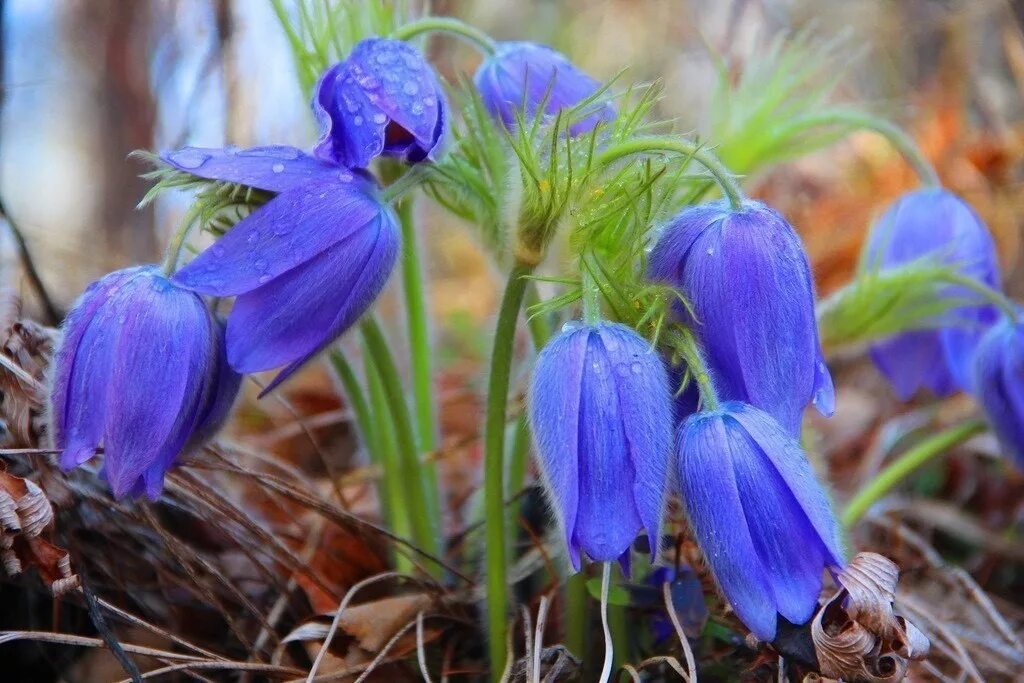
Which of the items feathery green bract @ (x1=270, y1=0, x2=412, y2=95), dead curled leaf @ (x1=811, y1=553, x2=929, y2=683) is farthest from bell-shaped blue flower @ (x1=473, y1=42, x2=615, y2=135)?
dead curled leaf @ (x1=811, y1=553, x2=929, y2=683)

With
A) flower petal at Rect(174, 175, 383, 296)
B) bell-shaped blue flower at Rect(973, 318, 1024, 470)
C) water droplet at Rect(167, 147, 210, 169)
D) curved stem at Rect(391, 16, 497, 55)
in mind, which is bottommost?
bell-shaped blue flower at Rect(973, 318, 1024, 470)

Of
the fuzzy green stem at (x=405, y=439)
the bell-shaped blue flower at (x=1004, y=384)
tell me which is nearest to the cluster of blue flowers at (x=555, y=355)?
the fuzzy green stem at (x=405, y=439)

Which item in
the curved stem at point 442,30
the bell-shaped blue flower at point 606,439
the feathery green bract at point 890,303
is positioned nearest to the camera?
the bell-shaped blue flower at point 606,439

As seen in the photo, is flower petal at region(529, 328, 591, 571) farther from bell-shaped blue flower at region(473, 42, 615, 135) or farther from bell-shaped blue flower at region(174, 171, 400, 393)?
bell-shaped blue flower at region(473, 42, 615, 135)

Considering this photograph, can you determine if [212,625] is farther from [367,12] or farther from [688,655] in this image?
[367,12]

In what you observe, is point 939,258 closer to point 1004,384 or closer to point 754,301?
point 1004,384

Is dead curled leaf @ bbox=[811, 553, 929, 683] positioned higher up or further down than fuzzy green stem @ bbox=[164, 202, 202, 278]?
further down

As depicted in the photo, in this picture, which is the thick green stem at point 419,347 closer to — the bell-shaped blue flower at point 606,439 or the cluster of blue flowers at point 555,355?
the cluster of blue flowers at point 555,355

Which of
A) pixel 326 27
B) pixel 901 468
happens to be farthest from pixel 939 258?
pixel 326 27
